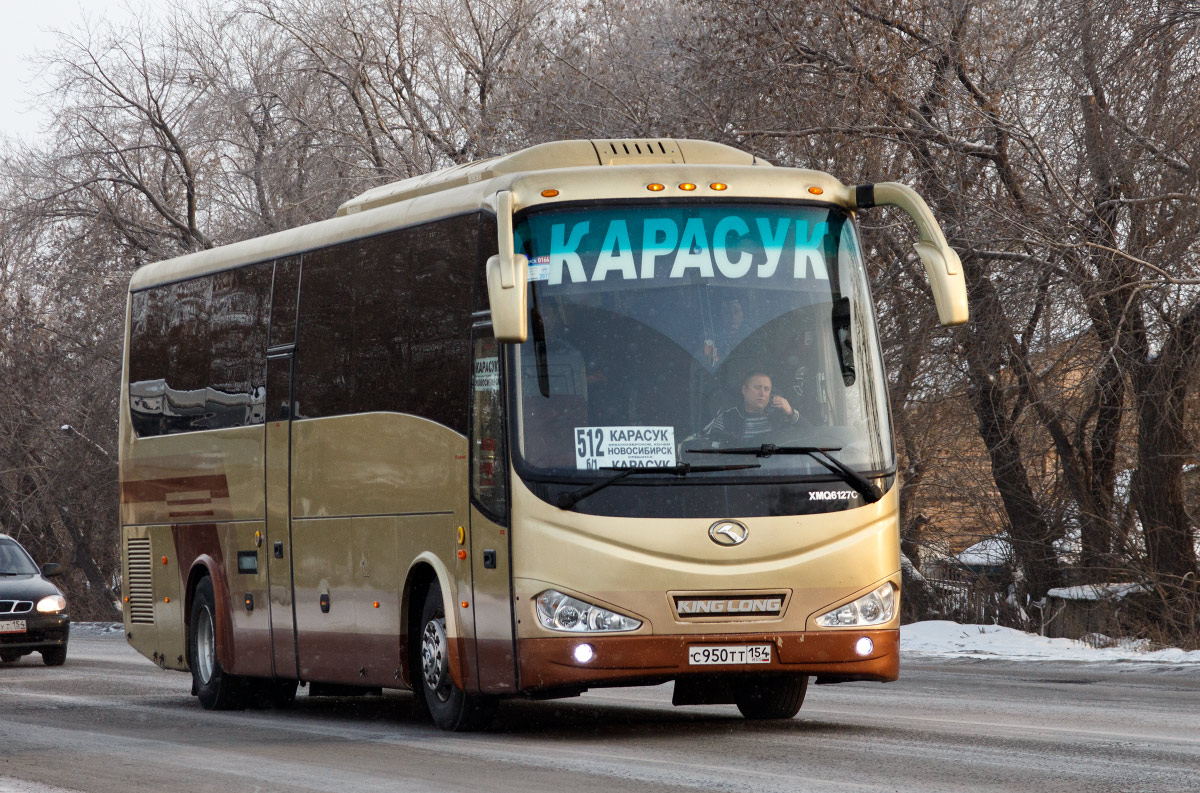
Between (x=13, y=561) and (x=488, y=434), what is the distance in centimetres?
1430

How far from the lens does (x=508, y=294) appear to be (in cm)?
957

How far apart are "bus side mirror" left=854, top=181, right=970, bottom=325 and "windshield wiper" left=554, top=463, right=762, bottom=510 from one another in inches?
57.8

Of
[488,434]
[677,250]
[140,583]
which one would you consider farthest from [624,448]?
[140,583]

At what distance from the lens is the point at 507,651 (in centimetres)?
1002

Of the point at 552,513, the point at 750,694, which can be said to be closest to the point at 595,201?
the point at 552,513

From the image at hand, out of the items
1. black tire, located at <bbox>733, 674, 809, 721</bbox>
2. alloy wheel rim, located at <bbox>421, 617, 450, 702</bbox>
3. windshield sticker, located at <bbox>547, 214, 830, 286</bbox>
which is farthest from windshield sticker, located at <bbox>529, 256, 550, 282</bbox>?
black tire, located at <bbox>733, 674, 809, 721</bbox>

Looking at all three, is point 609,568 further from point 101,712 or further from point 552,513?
Result: point 101,712

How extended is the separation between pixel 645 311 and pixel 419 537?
2118 mm

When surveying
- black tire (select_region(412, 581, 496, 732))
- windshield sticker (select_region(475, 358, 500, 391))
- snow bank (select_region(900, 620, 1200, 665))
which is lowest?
snow bank (select_region(900, 620, 1200, 665))

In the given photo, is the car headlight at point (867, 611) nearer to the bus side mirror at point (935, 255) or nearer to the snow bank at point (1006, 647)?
the bus side mirror at point (935, 255)

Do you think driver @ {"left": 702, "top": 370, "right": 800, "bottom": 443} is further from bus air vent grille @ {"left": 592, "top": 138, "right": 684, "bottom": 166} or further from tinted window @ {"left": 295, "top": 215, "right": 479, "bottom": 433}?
bus air vent grille @ {"left": 592, "top": 138, "right": 684, "bottom": 166}

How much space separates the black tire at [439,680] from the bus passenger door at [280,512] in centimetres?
191

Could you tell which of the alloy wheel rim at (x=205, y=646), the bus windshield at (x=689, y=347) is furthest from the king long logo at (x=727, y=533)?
the alloy wheel rim at (x=205, y=646)

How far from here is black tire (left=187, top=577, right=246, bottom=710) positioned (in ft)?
46.3
